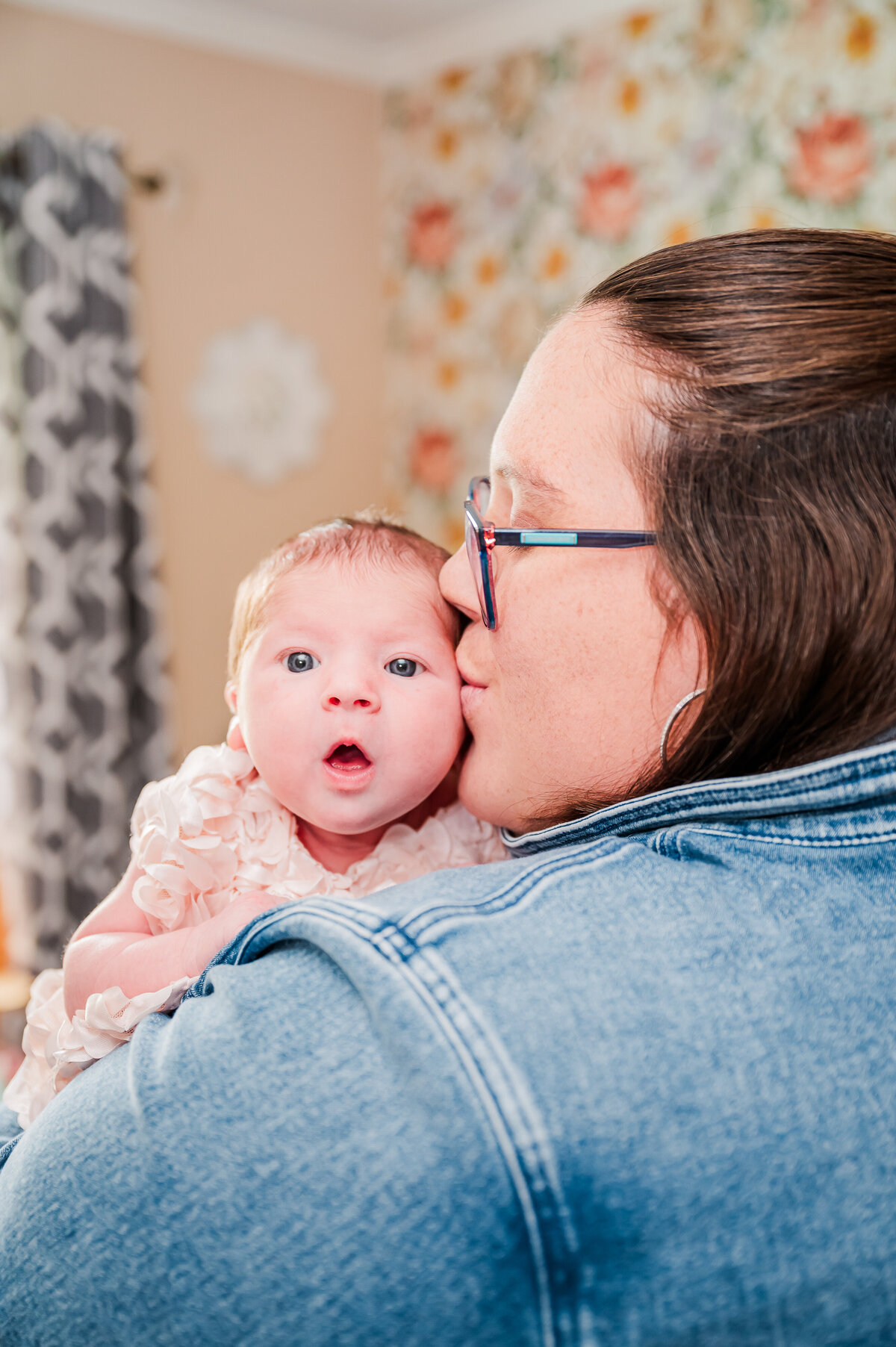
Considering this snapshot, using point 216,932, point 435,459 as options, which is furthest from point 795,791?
point 435,459

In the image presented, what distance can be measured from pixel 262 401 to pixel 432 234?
0.88m

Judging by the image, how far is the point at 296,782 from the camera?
1.05 metres

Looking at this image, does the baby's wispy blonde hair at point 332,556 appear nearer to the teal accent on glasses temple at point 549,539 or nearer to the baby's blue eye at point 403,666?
the baby's blue eye at point 403,666

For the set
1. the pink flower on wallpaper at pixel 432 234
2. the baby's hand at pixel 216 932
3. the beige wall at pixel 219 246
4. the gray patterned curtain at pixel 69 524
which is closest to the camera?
the baby's hand at pixel 216 932

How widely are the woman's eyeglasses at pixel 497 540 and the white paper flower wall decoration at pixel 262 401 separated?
2.82 m

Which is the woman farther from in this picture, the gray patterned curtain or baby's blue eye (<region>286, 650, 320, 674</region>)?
the gray patterned curtain

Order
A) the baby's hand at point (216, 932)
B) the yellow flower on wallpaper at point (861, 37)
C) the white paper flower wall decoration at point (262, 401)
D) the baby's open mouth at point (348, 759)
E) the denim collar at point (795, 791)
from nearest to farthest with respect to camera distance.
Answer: the denim collar at point (795, 791) < the baby's hand at point (216, 932) < the baby's open mouth at point (348, 759) < the yellow flower on wallpaper at point (861, 37) < the white paper flower wall decoration at point (262, 401)

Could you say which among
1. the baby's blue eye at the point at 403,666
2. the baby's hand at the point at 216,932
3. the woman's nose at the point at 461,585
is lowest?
the baby's hand at the point at 216,932

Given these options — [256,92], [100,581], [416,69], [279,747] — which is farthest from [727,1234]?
[416,69]

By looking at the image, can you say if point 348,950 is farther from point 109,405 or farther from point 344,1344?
point 109,405

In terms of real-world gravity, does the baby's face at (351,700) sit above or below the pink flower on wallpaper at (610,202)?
below

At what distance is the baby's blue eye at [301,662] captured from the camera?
108 centimetres

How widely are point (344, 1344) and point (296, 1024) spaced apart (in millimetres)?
155

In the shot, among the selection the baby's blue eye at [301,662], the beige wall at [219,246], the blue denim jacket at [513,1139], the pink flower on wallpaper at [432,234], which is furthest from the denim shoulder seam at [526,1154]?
the pink flower on wallpaper at [432,234]
